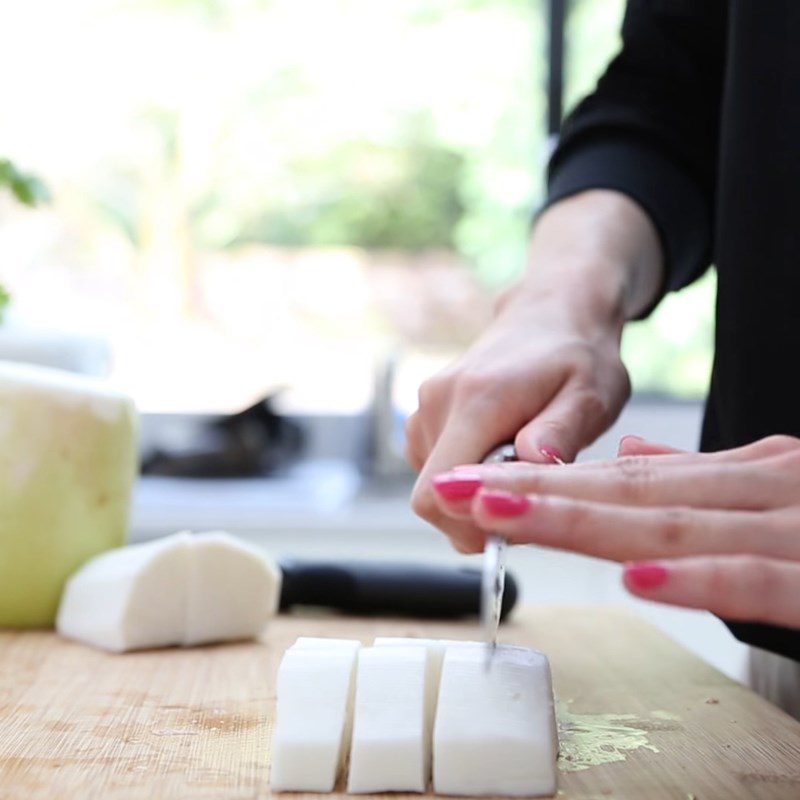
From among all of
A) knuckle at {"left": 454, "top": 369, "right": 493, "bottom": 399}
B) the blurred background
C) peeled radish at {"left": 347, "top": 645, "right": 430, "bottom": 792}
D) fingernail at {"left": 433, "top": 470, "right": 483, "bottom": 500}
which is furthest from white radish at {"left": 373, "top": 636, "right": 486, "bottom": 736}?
the blurred background

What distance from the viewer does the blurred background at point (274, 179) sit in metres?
2.87

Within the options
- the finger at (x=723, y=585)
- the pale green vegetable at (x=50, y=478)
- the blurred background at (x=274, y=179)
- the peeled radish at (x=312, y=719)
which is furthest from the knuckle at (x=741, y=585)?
the blurred background at (x=274, y=179)

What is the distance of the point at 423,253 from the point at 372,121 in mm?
326

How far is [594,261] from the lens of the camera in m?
1.11

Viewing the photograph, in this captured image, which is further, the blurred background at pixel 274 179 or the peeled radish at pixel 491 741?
the blurred background at pixel 274 179

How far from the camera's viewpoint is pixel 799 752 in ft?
2.73

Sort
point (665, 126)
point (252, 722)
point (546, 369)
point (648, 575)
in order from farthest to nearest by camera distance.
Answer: point (665, 126) < point (546, 369) < point (252, 722) < point (648, 575)

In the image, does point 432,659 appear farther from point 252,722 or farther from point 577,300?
point 577,300

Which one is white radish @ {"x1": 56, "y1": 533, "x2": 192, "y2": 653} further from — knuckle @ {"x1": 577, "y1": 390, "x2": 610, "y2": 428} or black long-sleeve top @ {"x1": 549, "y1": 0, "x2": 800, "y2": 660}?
black long-sleeve top @ {"x1": 549, "y1": 0, "x2": 800, "y2": 660}

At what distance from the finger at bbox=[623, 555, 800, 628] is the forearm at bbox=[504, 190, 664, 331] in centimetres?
45

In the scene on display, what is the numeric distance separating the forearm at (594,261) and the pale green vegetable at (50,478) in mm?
417

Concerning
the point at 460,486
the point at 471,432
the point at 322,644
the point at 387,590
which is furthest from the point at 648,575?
the point at 387,590

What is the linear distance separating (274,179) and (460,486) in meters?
2.28

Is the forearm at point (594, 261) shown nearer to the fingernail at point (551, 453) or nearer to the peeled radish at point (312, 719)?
the fingernail at point (551, 453)
